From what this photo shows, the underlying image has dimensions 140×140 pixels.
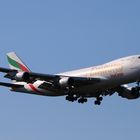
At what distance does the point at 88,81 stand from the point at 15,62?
19230 millimetres

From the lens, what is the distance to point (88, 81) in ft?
255

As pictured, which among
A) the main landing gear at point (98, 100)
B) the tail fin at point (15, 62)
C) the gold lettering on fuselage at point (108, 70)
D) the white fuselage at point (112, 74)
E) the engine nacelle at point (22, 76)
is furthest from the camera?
the tail fin at point (15, 62)

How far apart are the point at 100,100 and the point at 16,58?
16409 millimetres

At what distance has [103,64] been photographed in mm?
79562

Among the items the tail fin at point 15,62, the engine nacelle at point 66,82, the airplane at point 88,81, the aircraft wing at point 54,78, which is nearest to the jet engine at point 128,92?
the airplane at point 88,81

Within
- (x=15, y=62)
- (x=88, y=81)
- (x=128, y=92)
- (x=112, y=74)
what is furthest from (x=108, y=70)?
(x=15, y=62)

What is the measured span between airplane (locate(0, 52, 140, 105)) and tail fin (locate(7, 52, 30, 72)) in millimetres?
6676

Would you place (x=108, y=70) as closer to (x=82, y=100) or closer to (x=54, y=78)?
(x=54, y=78)

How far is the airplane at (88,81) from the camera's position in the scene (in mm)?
76375

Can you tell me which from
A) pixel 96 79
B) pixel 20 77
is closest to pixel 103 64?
pixel 96 79

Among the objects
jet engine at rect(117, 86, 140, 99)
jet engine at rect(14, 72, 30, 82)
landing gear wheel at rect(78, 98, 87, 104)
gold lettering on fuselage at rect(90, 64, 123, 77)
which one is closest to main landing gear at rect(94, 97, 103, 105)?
landing gear wheel at rect(78, 98, 87, 104)

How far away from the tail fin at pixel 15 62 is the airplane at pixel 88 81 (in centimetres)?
668

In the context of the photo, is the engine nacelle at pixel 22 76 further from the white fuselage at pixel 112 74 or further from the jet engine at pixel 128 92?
the jet engine at pixel 128 92

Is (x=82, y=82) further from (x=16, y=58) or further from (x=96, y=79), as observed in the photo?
(x=16, y=58)
